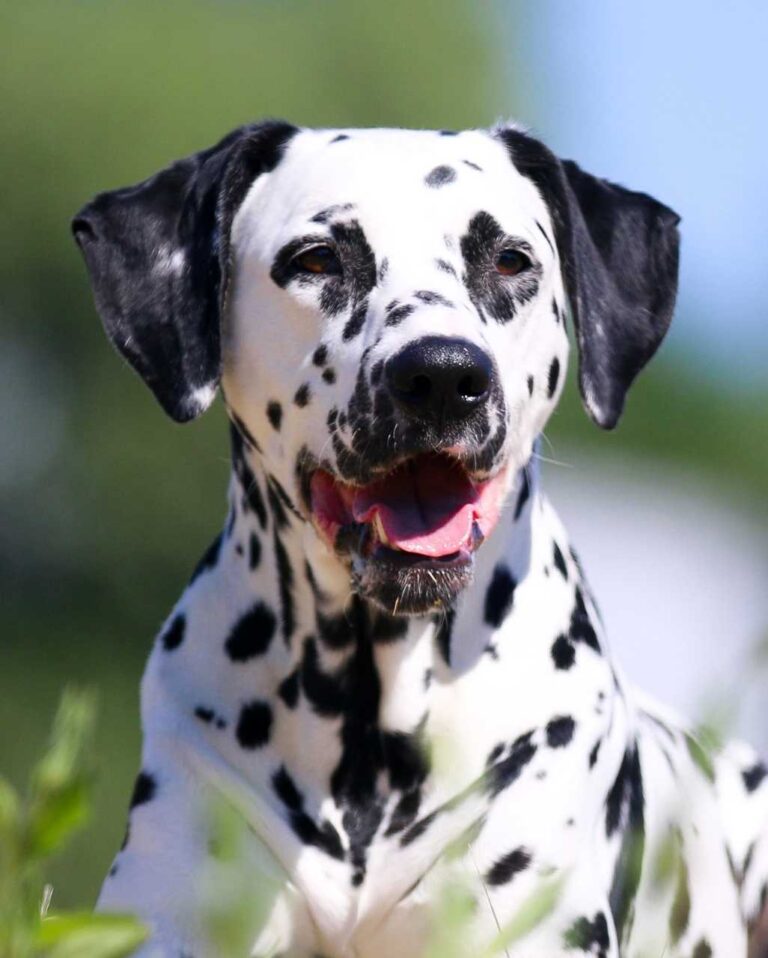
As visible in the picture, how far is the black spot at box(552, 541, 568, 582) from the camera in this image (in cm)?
453

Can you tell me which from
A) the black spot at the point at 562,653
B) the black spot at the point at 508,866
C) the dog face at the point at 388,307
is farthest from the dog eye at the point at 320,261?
the black spot at the point at 508,866

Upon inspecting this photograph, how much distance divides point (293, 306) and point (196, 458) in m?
22.4

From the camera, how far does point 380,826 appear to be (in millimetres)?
4160

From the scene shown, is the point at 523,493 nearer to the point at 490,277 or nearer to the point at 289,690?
the point at 490,277

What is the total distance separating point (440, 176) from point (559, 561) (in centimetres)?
94

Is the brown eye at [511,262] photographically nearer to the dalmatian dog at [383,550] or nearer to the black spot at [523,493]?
the dalmatian dog at [383,550]

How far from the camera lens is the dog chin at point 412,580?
153 inches

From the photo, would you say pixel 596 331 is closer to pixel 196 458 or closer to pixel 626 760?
pixel 626 760

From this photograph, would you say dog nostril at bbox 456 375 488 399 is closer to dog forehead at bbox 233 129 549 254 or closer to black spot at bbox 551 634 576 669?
dog forehead at bbox 233 129 549 254

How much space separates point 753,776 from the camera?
17.7ft

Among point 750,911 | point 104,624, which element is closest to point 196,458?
point 104,624

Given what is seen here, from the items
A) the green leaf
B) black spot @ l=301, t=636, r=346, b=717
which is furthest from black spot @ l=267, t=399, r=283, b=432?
the green leaf

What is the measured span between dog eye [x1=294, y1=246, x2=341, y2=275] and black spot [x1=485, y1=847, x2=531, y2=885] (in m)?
1.29

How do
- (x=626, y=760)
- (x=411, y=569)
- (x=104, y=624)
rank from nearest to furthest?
(x=411, y=569)
(x=626, y=760)
(x=104, y=624)
